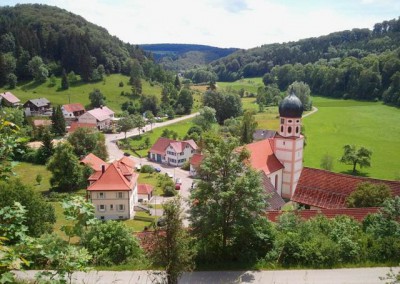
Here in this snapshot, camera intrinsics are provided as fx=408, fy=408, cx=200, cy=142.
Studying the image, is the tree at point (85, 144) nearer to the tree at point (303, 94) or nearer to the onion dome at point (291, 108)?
the onion dome at point (291, 108)

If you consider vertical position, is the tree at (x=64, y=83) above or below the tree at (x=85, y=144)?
above

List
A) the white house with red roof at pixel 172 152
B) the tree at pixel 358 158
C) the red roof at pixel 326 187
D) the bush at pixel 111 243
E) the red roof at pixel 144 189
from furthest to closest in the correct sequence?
the white house with red roof at pixel 172 152 → the tree at pixel 358 158 → the red roof at pixel 144 189 → the red roof at pixel 326 187 → the bush at pixel 111 243

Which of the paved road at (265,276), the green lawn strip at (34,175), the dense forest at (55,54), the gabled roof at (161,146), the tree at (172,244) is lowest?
the green lawn strip at (34,175)

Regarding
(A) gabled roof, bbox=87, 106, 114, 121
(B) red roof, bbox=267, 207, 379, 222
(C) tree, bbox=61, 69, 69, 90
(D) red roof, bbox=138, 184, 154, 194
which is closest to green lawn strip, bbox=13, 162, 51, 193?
(D) red roof, bbox=138, 184, 154, 194

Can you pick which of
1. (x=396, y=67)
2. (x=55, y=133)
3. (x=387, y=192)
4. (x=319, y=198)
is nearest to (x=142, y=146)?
(x=55, y=133)

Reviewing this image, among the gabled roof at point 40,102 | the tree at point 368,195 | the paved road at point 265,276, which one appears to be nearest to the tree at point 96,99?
the gabled roof at point 40,102

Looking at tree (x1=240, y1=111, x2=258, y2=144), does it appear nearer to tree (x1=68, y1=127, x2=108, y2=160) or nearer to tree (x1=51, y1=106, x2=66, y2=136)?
tree (x1=68, y1=127, x2=108, y2=160)
